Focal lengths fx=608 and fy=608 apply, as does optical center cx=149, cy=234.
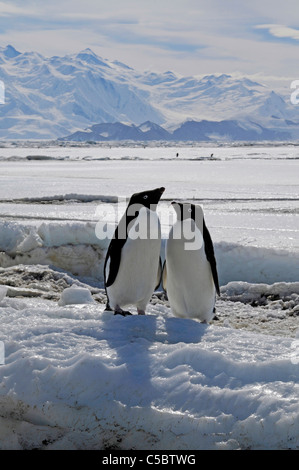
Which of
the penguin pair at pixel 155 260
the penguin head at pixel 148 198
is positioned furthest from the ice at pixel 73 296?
the penguin head at pixel 148 198

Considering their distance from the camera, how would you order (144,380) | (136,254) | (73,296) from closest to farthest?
(144,380), (136,254), (73,296)

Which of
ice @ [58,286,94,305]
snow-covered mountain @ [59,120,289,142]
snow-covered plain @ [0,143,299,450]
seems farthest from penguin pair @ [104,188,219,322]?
snow-covered mountain @ [59,120,289,142]

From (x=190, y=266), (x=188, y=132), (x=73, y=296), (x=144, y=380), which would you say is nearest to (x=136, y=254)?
(x=190, y=266)

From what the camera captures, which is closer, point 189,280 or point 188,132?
point 189,280

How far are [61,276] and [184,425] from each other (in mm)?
3238

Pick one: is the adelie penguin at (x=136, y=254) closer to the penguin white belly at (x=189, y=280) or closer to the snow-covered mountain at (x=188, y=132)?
the penguin white belly at (x=189, y=280)

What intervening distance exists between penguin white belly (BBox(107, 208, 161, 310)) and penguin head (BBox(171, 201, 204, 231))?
0.13m

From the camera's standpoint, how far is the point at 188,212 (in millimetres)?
3314

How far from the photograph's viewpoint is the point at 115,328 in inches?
115

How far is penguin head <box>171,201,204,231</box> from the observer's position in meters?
3.31

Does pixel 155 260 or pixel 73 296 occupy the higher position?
pixel 155 260

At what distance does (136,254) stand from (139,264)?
0.06 metres

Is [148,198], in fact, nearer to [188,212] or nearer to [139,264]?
[188,212]

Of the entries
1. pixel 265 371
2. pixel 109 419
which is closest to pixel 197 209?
pixel 265 371
